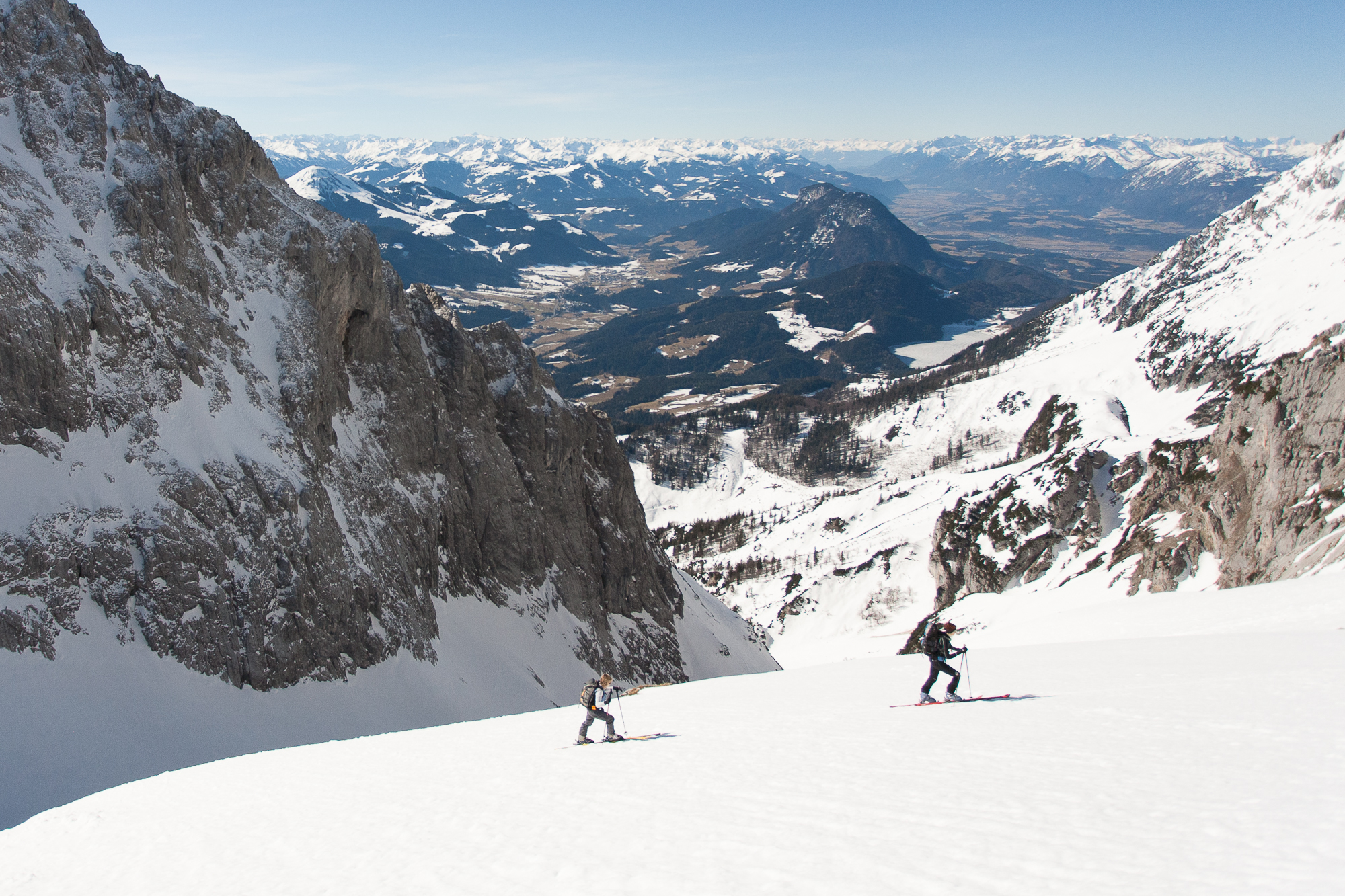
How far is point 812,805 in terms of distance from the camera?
41.5 feet

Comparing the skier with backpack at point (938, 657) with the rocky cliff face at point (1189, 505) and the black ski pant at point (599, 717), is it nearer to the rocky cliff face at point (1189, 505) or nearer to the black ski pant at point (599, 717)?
the black ski pant at point (599, 717)

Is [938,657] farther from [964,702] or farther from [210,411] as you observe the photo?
[210,411]

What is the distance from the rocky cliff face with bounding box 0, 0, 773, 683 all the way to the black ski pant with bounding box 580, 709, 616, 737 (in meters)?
23.9

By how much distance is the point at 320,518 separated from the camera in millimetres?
43062

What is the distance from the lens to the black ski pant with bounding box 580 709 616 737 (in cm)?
2098

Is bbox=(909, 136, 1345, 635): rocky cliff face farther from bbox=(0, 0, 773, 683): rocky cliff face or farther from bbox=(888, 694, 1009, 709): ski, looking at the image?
bbox=(0, 0, 773, 683): rocky cliff face

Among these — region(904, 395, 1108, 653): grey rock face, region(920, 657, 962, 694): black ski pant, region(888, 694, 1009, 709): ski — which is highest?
region(920, 657, 962, 694): black ski pant

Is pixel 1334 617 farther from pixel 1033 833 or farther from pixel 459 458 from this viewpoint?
pixel 459 458

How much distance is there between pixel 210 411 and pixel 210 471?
3800 millimetres

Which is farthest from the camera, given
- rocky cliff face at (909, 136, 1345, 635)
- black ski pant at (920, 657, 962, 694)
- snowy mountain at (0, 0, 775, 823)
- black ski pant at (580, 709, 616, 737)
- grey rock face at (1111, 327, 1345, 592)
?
rocky cliff face at (909, 136, 1345, 635)

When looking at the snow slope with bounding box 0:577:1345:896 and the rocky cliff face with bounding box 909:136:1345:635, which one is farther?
the rocky cliff face with bounding box 909:136:1345:635

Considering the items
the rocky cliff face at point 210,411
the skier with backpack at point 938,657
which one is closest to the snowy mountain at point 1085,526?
the skier with backpack at point 938,657

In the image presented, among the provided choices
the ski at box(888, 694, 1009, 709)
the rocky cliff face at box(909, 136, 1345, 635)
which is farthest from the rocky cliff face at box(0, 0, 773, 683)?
the rocky cliff face at box(909, 136, 1345, 635)

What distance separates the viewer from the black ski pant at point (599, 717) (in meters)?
21.0
